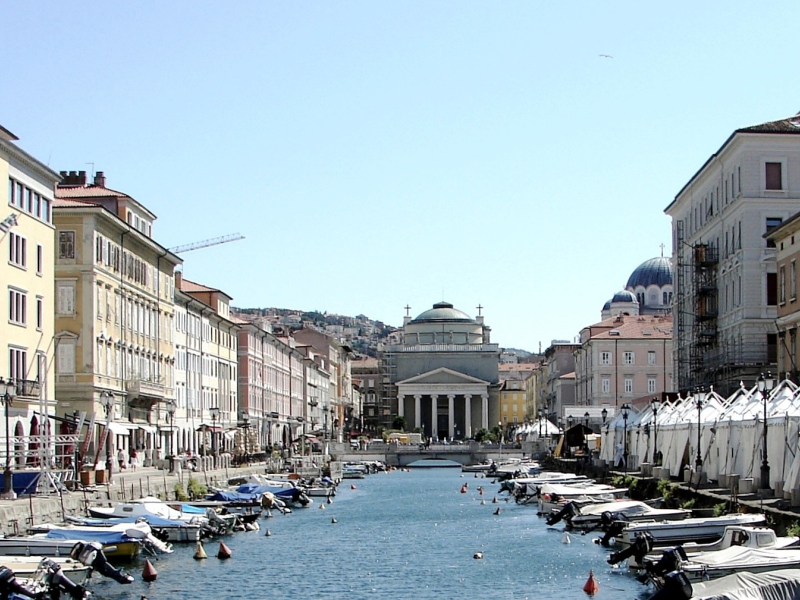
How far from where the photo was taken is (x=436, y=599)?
121 ft

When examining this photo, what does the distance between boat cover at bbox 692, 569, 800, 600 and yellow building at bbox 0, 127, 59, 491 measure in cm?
3081

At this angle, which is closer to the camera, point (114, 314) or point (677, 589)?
point (677, 589)

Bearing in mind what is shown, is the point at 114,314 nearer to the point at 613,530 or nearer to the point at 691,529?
the point at 613,530

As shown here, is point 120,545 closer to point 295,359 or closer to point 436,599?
point 436,599

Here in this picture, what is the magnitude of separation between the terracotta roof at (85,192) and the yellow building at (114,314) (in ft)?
0.18

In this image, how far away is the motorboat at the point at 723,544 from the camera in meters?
33.1

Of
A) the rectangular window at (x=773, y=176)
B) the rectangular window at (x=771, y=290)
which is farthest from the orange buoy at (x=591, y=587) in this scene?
the rectangular window at (x=773, y=176)

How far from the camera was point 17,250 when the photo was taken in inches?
2192

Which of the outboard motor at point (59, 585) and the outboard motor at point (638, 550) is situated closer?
the outboard motor at point (59, 585)

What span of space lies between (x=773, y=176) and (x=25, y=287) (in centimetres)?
4131

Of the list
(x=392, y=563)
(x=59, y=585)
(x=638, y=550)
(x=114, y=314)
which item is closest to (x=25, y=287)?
(x=114, y=314)

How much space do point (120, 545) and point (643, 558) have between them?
631 inches

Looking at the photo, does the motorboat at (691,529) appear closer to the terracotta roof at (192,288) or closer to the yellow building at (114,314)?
the yellow building at (114,314)

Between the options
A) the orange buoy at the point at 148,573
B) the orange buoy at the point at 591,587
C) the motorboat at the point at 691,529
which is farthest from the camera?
the orange buoy at the point at 148,573
